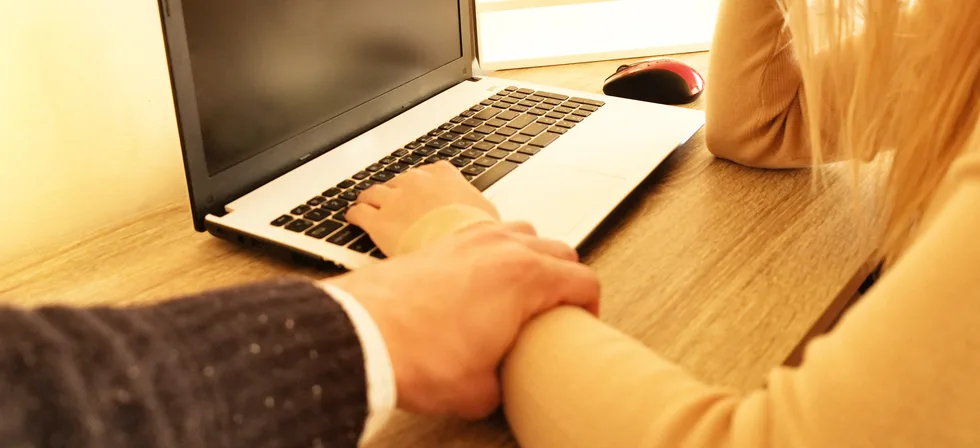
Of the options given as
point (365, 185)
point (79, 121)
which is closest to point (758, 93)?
point (365, 185)

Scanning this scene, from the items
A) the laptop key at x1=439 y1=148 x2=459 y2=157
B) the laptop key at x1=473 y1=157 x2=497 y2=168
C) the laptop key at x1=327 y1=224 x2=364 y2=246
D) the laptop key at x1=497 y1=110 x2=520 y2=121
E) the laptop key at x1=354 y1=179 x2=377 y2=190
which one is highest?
the laptop key at x1=497 y1=110 x2=520 y2=121

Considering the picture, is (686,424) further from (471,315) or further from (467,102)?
(467,102)

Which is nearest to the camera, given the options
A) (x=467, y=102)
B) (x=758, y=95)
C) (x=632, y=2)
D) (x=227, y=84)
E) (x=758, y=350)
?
(x=758, y=350)

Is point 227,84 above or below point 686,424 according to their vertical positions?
above

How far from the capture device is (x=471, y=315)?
1.45 ft

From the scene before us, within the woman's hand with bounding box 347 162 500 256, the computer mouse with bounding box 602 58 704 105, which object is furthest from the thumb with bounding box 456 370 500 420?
the computer mouse with bounding box 602 58 704 105

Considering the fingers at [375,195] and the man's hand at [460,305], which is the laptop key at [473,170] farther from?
the man's hand at [460,305]

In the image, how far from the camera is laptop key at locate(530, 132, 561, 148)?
770mm

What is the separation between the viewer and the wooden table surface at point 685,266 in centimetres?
50

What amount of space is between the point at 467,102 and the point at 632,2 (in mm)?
461

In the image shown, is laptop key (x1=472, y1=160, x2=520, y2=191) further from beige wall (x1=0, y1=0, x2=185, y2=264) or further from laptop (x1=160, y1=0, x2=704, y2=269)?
beige wall (x1=0, y1=0, x2=185, y2=264)

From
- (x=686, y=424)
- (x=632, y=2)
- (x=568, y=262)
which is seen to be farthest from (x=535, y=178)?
(x=632, y=2)

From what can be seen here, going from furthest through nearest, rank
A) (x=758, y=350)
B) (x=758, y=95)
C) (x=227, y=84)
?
(x=758, y=95) < (x=227, y=84) < (x=758, y=350)

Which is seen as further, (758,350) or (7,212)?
(7,212)
